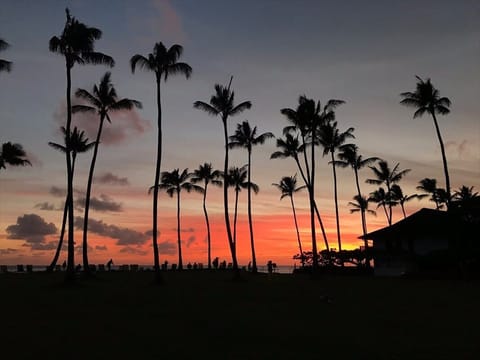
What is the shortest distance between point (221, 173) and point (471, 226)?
34.4m

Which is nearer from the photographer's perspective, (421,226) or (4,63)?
(4,63)

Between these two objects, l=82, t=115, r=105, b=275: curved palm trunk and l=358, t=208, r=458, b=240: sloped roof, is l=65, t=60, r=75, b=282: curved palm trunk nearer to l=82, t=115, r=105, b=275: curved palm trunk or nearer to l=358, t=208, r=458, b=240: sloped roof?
l=82, t=115, r=105, b=275: curved palm trunk

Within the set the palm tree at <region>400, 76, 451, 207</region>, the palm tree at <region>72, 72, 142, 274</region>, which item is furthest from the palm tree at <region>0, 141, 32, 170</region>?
the palm tree at <region>400, 76, 451, 207</region>

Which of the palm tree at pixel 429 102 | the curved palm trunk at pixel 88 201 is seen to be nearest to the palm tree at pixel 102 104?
the curved palm trunk at pixel 88 201

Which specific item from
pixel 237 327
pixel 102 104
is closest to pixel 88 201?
pixel 102 104

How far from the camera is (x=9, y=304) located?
20.3 m

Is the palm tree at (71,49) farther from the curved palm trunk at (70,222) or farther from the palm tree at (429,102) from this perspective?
the palm tree at (429,102)

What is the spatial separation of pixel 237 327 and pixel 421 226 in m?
34.9

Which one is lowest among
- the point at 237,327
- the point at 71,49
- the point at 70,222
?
the point at 237,327

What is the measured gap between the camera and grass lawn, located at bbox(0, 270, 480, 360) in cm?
1120

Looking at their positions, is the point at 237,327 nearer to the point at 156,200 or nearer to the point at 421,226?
the point at 156,200

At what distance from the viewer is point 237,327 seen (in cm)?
1473

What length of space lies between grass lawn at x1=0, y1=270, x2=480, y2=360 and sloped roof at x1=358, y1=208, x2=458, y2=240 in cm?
2169

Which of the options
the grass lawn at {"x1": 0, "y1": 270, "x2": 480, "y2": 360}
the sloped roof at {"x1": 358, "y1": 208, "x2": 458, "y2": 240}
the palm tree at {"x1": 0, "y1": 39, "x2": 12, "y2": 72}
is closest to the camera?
the grass lawn at {"x1": 0, "y1": 270, "x2": 480, "y2": 360}
